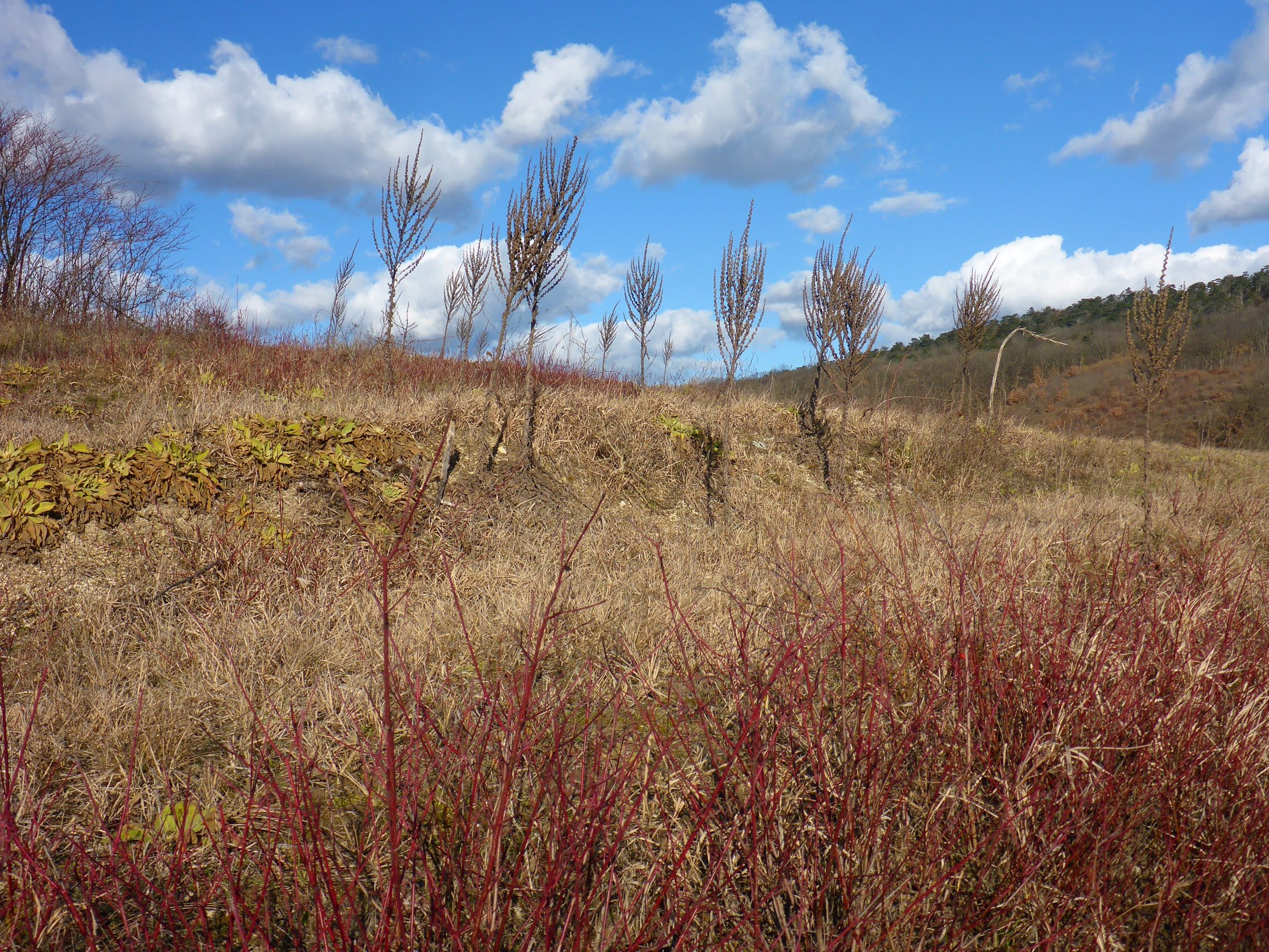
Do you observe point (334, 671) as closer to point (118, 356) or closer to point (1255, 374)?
point (118, 356)

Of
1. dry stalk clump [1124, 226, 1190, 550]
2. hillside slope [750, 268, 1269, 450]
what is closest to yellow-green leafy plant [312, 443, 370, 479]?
dry stalk clump [1124, 226, 1190, 550]

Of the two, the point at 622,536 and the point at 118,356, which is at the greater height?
the point at 118,356

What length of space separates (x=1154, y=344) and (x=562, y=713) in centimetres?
683

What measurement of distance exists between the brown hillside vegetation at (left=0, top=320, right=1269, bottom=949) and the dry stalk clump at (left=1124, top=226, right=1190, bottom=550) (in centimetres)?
134

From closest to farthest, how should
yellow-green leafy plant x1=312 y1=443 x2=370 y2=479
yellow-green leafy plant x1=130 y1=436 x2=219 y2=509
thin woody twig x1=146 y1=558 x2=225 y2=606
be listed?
thin woody twig x1=146 y1=558 x2=225 y2=606
yellow-green leafy plant x1=130 y1=436 x2=219 y2=509
yellow-green leafy plant x1=312 y1=443 x2=370 y2=479

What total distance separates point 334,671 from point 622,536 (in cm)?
268

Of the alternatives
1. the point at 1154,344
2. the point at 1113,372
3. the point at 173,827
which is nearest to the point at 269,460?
the point at 173,827

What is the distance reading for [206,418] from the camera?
5527 millimetres

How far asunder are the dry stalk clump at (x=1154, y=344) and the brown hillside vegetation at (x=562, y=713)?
1.34m

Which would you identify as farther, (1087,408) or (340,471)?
(1087,408)

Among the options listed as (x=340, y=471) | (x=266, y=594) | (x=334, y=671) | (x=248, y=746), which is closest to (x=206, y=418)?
(x=340, y=471)

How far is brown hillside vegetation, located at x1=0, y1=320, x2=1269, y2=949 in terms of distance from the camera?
156 centimetres

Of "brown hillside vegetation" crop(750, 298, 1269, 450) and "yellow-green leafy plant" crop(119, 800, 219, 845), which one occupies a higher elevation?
"brown hillside vegetation" crop(750, 298, 1269, 450)

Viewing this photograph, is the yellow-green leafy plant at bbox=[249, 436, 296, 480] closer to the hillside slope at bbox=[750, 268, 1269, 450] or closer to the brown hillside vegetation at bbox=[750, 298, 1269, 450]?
the hillside slope at bbox=[750, 268, 1269, 450]
